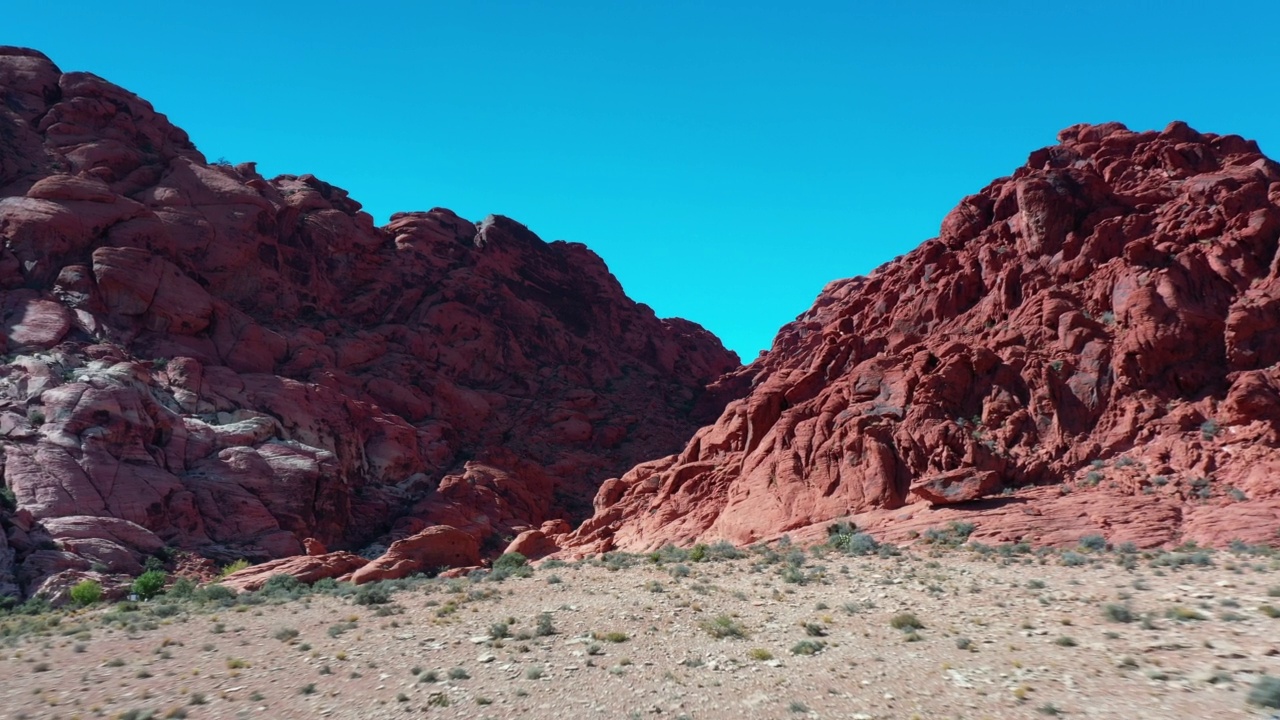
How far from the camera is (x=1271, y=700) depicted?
875 centimetres

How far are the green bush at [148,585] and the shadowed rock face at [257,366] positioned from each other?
9.41 ft

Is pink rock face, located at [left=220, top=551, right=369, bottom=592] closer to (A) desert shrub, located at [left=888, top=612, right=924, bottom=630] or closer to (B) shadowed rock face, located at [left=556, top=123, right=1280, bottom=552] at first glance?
(B) shadowed rock face, located at [left=556, top=123, right=1280, bottom=552]

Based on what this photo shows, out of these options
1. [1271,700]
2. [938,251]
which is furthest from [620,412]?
[1271,700]

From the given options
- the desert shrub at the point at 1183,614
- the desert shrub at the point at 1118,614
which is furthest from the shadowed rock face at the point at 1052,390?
the desert shrub at the point at 1118,614

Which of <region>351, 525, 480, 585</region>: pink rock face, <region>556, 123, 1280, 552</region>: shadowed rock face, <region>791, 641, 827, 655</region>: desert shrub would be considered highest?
<region>556, 123, 1280, 552</region>: shadowed rock face

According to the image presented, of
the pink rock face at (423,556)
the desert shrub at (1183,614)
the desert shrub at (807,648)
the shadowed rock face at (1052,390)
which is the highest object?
the shadowed rock face at (1052,390)

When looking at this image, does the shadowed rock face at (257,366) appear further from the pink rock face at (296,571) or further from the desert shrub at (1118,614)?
the desert shrub at (1118,614)

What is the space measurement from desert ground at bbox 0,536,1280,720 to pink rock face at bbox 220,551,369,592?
6.19 metres

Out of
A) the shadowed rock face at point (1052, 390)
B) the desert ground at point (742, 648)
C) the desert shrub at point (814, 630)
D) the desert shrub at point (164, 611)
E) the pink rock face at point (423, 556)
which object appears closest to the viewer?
the desert ground at point (742, 648)

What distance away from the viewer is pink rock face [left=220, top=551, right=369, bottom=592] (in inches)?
1128

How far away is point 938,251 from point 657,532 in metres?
21.5

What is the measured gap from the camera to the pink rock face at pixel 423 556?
2953 centimetres

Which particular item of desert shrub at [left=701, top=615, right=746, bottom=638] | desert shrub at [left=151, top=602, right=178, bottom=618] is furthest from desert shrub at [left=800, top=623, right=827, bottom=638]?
desert shrub at [left=151, top=602, right=178, bottom=618]

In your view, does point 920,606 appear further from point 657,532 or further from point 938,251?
point 938,251
